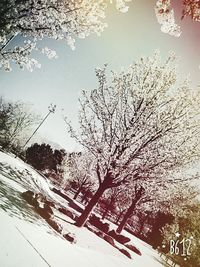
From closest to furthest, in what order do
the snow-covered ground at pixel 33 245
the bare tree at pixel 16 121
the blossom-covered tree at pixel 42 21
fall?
the snow-covered ground at pixel 33 245 < the blossom-covered tree at pixel 42 21 < the bare tree at pixel 16 121

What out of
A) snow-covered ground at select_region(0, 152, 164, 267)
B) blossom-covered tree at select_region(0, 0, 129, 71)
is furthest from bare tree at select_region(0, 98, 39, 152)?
snow-covered ground at select_region(0, 152, 164, 267)

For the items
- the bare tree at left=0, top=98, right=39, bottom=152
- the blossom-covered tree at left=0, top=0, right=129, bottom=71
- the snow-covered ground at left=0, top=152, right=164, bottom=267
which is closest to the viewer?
the snow-covered ground at left=0, top=152, right=164, bottom=267

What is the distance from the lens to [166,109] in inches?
619

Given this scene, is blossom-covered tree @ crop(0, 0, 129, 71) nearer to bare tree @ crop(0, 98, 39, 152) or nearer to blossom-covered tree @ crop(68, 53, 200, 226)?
blossom-covered tree @ crop(68, 53, 200, 226)

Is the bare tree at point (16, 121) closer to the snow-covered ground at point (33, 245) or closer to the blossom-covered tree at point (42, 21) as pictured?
the blossom-covered tree at point (42, 21)

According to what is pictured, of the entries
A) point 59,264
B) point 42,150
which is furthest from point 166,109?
point 42,150

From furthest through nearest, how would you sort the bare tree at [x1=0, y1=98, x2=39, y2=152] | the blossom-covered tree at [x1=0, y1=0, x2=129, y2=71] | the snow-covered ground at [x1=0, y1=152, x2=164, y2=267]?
the bare tree at [x1=0, y1=98, x2=39, y2=152] → the blossom-covered tree at [x1=0, y1=0, x2=129, y2=71] → the snow-covered ground at [x1=0, y1=152, x2=164, y2=267]

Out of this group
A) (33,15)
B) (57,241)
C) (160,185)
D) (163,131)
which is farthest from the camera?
(160,185)

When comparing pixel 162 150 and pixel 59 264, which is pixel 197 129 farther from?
pixel 59 264

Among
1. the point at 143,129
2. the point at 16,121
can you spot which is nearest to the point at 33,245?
the point at 143,129

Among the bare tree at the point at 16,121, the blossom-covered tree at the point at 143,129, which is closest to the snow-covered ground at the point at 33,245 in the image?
the blossom-covered tree at the point at 143,129

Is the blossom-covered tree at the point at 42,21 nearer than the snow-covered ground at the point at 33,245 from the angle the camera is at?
No

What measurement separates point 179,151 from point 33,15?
10857 mm

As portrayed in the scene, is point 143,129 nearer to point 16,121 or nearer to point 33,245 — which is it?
point 33,245
